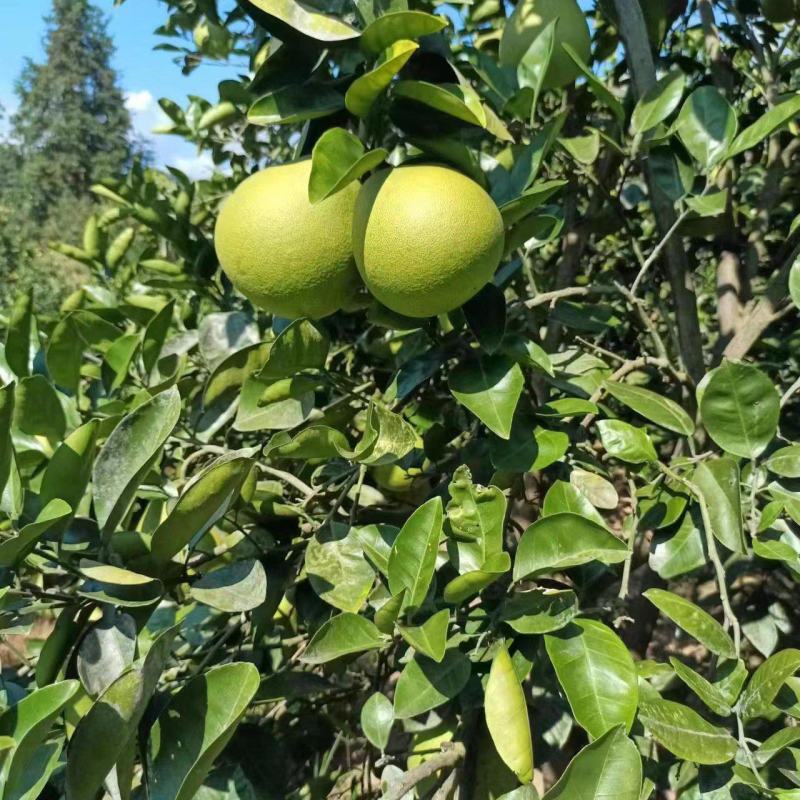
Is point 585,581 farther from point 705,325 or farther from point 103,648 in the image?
point 705,325

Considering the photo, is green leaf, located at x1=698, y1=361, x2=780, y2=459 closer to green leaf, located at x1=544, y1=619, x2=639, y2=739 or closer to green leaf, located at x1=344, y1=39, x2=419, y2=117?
green leaf, located at x1=544, y1=619, x2=639, y2=739

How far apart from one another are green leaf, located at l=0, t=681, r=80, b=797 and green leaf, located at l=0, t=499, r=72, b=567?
96 millimetres

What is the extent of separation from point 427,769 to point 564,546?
0.81 feet

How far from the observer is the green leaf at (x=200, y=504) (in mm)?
571

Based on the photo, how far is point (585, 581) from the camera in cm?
80

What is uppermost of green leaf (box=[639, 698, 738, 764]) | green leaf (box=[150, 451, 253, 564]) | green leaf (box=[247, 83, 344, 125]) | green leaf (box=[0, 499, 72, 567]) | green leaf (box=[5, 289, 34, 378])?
green leaf (box=[247, 83, 344, 125])

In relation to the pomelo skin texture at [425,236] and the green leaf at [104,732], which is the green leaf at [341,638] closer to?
the green leaf at [104,732]

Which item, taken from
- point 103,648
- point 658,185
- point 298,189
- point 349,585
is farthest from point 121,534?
point 658,185

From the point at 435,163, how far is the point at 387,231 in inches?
4.2

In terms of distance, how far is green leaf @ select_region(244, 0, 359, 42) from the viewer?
0.59 m

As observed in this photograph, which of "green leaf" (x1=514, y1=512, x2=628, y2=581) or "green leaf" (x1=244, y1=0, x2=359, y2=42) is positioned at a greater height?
"green leaf" (x1=244, y1=0, x2=359, y2=42)

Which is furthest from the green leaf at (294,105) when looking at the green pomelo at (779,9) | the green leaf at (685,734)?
the green pomelo at (779,9)

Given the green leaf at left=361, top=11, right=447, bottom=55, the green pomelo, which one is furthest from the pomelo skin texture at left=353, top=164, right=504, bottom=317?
the green pomelo

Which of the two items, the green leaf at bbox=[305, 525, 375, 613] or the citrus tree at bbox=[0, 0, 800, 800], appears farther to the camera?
the green leaf at bbox=[305, 525, 375, 613]
